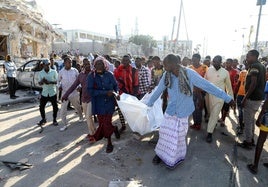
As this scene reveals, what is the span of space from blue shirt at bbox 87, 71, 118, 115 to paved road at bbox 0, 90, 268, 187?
87 centimetres

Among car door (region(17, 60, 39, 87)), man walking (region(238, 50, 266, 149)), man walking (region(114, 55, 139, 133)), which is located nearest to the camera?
man walking (region(238, 50, 266, 149))

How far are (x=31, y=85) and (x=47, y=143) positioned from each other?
7.03 meters

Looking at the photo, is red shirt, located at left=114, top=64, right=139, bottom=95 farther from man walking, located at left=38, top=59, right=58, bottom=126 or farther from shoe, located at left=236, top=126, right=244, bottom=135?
shoe, located at left=236, top=126, right=244, bottom=135

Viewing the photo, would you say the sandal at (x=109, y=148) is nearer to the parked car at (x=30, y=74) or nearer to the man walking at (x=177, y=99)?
the man walking at (x=177, y=99)

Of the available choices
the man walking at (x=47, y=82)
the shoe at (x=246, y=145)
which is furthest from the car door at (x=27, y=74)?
the shoe at (x=246, y=145)

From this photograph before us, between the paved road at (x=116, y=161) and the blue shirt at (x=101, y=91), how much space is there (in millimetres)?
875

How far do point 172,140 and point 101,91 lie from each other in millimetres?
1602

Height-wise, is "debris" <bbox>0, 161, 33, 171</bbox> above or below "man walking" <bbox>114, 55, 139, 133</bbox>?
below

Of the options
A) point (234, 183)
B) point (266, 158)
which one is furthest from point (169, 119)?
point (266, 158)

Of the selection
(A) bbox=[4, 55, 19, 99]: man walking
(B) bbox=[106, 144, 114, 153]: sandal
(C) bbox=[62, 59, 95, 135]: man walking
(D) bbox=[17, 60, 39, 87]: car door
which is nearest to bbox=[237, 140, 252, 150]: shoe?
(B) bbox=[106, 144, 114, 153]: sandal

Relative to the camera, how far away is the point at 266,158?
4734 millimetres

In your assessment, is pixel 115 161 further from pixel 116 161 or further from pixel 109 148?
pixel 109 148

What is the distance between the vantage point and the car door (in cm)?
1174

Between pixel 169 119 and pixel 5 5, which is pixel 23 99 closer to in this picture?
pixel 169 119
